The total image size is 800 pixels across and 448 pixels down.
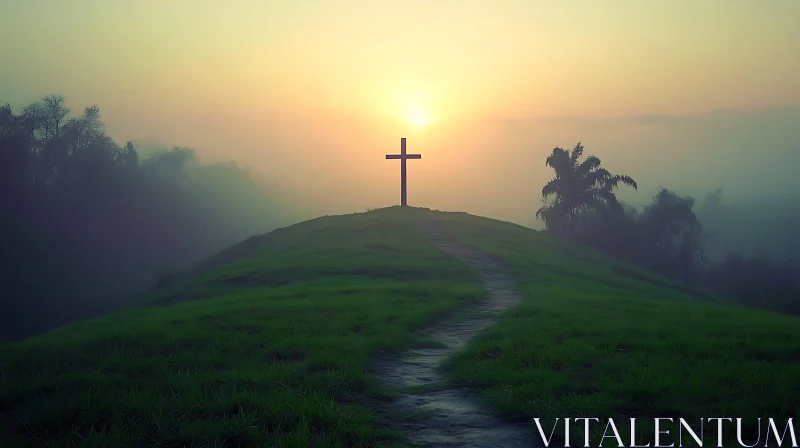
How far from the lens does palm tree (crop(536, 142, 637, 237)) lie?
7656 centimetres

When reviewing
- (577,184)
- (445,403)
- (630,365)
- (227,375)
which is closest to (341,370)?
(227,375)

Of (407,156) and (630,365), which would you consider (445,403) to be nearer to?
(630,365)

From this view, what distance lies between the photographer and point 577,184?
253ft

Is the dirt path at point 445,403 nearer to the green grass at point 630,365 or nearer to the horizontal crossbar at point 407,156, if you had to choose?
the green grass at point 630,365

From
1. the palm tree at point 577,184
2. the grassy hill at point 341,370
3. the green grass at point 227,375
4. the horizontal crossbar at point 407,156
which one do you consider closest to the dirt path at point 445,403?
the grassy hill at point 341,370

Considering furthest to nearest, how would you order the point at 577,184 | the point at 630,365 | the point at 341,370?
the point at 577,184 < the point at 630,365 < the point at 341,370

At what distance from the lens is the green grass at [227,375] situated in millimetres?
7398

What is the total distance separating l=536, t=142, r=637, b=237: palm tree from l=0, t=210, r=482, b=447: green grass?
191 ft

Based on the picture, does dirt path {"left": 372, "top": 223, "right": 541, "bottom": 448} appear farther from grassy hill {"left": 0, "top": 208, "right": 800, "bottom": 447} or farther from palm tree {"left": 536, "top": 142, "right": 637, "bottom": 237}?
palm tree {"left": 536, "top": 142, "right": 637, "bottom": 237}

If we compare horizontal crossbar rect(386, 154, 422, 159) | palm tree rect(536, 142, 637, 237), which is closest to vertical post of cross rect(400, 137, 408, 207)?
horizontal crossbar rect(386, 154, 422, 159)

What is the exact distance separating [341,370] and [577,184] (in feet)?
234

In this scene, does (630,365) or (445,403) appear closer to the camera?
(445,403)

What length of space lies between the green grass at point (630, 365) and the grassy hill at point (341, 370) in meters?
0.03

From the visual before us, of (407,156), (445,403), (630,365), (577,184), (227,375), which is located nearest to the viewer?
(445,403)
